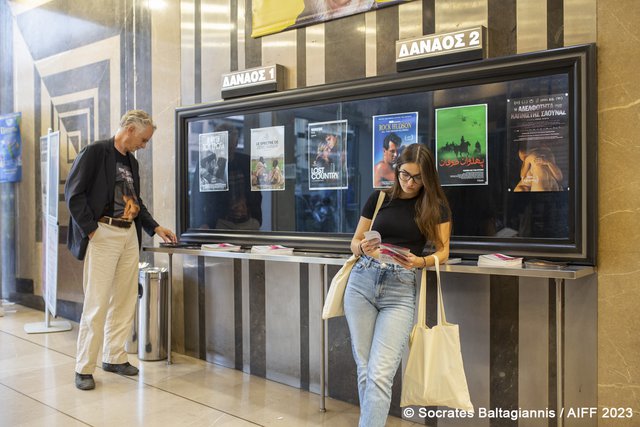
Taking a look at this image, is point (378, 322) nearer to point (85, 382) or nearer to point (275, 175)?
point (275, 175)

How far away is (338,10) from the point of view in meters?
3.59

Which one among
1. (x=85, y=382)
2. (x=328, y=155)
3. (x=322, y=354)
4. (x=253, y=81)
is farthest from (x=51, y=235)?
(x=322, y=354)

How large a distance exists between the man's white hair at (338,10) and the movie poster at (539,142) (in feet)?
3.77

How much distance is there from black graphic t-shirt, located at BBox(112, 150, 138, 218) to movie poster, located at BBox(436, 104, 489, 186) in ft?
7.22

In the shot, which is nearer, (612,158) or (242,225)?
Answer: (612,158)

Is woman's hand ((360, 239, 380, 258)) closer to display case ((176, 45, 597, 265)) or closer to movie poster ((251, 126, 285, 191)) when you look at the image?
display case ((176, 45, 597, 265))

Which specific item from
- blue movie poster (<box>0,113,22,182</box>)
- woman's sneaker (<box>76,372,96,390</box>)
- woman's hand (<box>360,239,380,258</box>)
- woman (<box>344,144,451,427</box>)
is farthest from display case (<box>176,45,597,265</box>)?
blue movie poster (<box>0,113,22,182</box>)

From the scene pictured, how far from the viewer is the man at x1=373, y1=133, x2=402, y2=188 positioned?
329 cm

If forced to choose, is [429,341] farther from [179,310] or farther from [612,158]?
[179,310]

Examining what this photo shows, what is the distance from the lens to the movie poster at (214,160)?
13.7 feet

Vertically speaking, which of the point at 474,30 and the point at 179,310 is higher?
the point at 474,30

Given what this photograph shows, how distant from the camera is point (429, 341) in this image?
8.05 ft

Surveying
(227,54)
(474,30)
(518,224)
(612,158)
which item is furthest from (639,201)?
(227,54)

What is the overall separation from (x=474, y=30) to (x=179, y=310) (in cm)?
314
